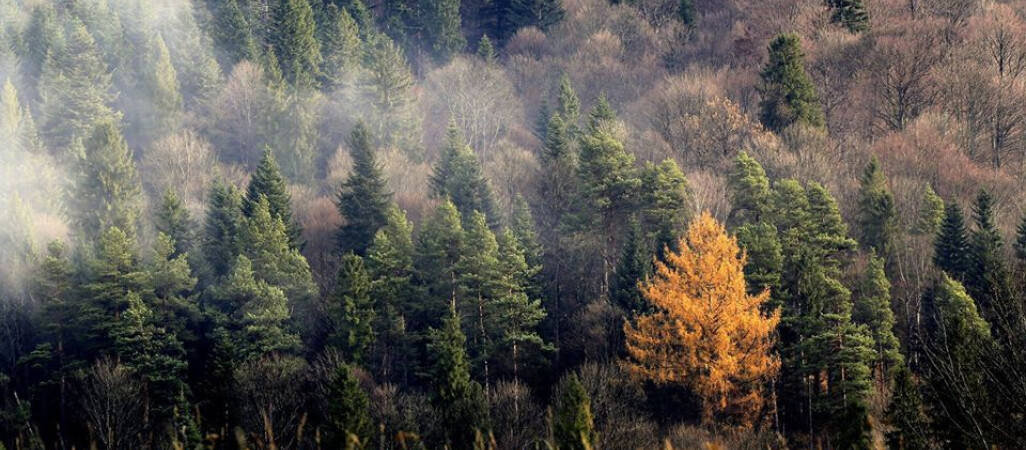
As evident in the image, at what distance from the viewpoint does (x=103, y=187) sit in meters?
63.9

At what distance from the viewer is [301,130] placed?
78625 millimetres

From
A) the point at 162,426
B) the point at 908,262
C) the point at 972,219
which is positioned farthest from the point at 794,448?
the point at 162,426

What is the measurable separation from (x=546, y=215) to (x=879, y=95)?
79.7 feet

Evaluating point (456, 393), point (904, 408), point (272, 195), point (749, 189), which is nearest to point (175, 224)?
point (272, 195)

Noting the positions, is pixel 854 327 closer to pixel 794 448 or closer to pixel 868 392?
pixel 868 392

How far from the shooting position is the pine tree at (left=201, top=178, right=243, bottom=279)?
56.6 metres

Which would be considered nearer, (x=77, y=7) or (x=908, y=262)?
(x=908, y=262)

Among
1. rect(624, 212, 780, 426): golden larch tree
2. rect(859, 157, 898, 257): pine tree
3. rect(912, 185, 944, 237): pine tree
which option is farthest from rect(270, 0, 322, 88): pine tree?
rect(912, 185, 944, 237): pine tree

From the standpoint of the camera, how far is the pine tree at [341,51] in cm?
8388

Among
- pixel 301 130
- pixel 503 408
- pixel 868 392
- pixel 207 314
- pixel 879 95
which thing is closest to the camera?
pixel 868 392

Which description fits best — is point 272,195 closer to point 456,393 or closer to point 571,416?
point 456,393

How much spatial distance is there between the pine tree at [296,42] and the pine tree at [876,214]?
46902mm

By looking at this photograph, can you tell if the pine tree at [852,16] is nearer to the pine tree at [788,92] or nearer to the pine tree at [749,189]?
the pine tree at [788,92]

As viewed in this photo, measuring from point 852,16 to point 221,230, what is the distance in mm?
45867
